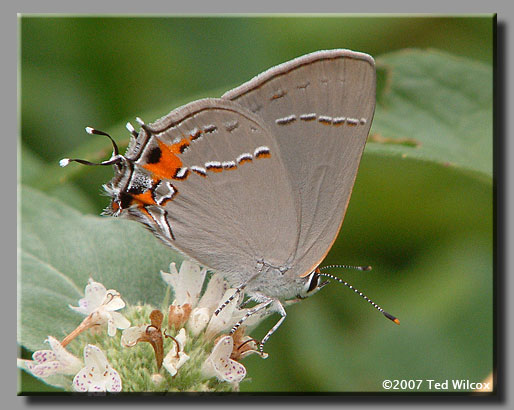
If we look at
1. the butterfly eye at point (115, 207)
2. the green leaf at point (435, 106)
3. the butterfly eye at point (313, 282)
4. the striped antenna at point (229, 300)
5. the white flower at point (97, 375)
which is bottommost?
the white flower at point (97, 375)

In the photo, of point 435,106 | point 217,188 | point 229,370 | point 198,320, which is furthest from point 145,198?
point 435,106

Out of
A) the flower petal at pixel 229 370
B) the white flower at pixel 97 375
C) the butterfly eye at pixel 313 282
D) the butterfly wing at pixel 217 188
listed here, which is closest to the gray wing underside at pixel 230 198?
the butterfly wing at pixel 217 188

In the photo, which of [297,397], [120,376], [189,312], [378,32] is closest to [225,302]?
[189,312]

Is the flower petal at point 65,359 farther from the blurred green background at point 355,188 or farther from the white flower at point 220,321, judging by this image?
the blurred green background at point 355,188

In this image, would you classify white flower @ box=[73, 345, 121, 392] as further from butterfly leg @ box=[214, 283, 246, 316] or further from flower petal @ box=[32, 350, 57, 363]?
butterfly leg @ box=[214, 283, 246, 316]

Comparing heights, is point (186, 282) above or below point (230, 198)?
below

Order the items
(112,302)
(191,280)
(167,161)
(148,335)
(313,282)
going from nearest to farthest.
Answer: (148,335) < (112,302) < (167,161) < (191,280) < (313,282)

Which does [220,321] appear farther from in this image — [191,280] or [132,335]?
[132,335]
